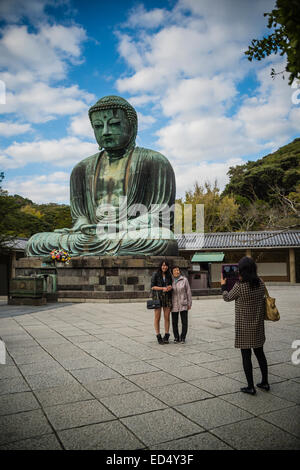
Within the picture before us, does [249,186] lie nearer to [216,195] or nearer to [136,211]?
[216,195]

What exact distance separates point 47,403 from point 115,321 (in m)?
3.73

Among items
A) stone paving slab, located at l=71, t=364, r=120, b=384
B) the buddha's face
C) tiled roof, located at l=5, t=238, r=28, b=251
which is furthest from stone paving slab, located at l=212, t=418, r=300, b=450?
tiled roof, located at l=5, t=238, r=28, b=251

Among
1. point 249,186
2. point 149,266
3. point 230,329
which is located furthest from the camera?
point 249,186

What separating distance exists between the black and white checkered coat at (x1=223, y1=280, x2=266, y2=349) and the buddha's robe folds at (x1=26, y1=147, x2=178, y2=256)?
7.36 m

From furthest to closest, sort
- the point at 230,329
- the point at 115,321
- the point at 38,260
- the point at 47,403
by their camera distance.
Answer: the point at 38,260 → the point at 115,321 → the point at 230,329 → the point at 47,403

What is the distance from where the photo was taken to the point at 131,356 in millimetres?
4008

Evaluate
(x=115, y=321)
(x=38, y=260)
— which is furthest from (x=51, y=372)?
(x=38, y=260)

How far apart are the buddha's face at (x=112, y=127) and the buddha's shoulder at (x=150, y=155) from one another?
1.77 feet

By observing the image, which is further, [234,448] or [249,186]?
[249,186]

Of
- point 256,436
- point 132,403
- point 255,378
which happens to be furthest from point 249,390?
point 132,403

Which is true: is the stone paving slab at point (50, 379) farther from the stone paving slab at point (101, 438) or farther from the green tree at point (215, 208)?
the green tree at point (215, 208)

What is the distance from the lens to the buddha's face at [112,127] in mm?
11984

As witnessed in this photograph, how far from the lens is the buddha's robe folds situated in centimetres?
1055

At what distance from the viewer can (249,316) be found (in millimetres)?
2992
